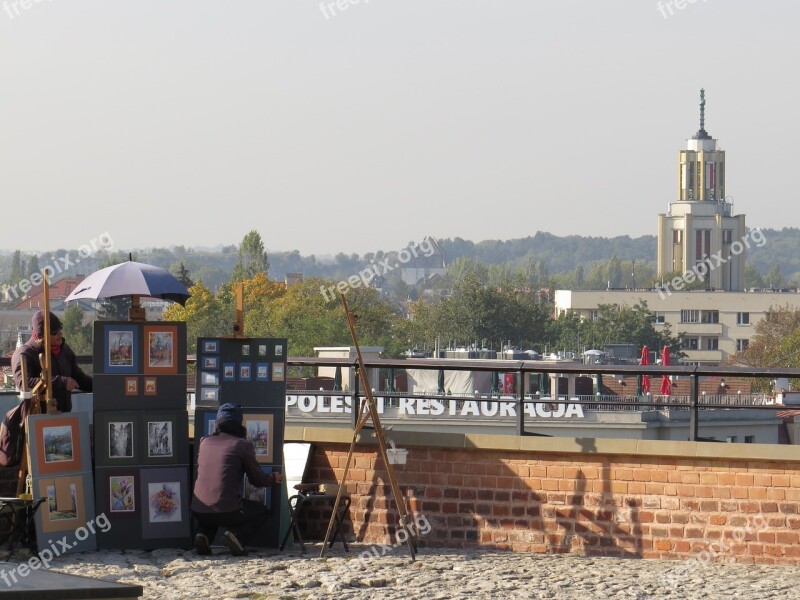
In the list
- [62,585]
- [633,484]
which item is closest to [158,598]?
[62,585]

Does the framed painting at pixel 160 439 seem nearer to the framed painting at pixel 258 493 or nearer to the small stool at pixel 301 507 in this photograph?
the framed painting at pixel 258 493

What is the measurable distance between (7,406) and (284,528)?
8.07 feet

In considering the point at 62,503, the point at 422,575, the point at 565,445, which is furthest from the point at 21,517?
the point at 565,445

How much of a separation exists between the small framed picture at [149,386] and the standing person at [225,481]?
0.71m

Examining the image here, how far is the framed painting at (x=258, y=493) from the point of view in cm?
1183

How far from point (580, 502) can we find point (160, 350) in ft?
11.6

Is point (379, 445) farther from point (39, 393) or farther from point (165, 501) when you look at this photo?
point (39, 393)

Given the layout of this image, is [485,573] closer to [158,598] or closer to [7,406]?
[158,598]

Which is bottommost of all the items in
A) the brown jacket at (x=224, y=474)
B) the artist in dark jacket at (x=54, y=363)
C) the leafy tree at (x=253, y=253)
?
the brown jacket at (x=224, y=474)

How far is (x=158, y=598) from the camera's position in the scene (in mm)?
9539

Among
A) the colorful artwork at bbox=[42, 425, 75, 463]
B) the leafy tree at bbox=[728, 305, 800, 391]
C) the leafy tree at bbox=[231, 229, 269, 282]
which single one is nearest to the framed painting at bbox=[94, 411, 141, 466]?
the colorful artwork at bbox=[42, 425, 75, 463]

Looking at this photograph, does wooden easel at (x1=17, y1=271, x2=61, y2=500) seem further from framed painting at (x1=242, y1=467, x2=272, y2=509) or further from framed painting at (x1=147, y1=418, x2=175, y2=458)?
framed painting at (x1=242, y1=467, x2=272, y2=509)

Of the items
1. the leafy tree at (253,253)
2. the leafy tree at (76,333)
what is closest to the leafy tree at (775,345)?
the leafy tree at (76,333)

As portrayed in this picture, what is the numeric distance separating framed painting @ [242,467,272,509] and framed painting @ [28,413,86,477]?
1.27 meters
